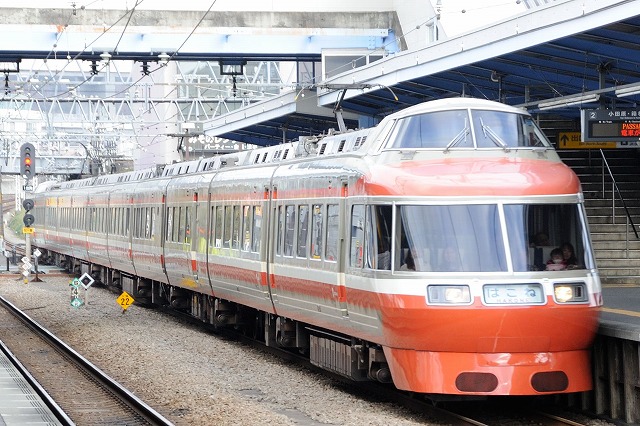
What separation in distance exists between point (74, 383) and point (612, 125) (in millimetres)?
8283

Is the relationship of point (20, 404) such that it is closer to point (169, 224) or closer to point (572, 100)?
point (572, 100)

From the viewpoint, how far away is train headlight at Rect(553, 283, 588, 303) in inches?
476

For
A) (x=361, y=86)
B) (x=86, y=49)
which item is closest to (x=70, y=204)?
(x=86, y=49)

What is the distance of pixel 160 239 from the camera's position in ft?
85.6

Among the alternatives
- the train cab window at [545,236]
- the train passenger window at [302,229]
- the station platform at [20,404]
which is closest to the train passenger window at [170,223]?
the station platform at [20,404]

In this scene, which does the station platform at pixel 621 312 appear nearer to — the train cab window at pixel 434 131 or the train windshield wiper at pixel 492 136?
the train windshield wiper at pixel 492 136

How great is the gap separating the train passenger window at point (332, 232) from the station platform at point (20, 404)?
365 centimetres

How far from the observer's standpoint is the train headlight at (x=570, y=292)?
12.1 m

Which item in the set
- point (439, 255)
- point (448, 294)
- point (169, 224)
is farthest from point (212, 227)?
point (448, 294)

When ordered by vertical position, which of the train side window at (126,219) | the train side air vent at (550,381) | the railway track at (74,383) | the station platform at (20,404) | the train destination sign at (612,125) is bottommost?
the railway track at (74,383)

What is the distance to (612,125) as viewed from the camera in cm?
1680

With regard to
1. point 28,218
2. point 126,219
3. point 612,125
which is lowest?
point 28,218

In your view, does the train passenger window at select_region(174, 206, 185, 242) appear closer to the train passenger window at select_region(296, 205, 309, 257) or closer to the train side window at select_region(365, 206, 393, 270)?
the train passenger window at select_region(296, 205, 309, 257)

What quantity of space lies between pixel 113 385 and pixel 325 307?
125 inches
